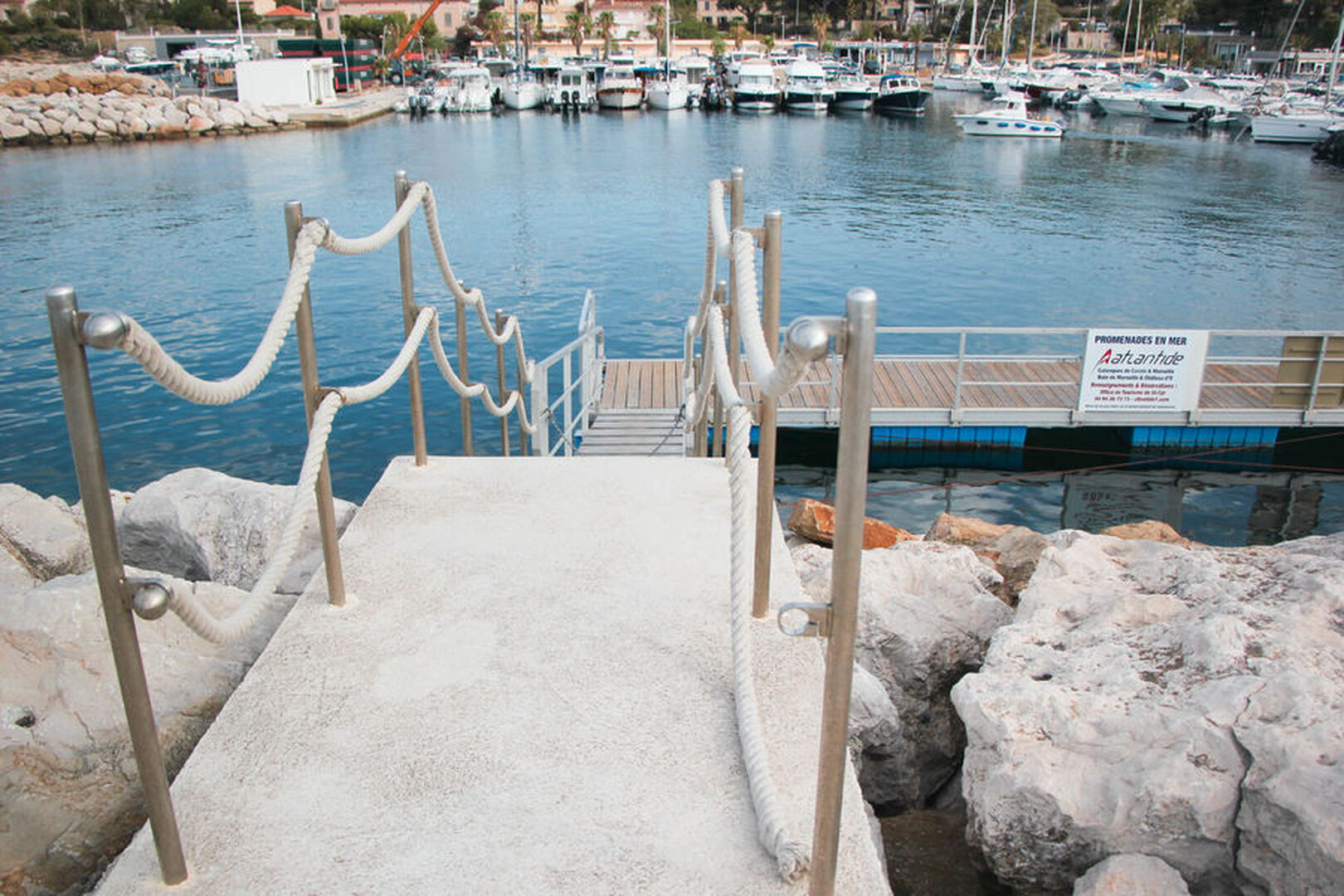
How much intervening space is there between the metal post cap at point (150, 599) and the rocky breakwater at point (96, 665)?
111 cm

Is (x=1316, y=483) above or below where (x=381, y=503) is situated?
below

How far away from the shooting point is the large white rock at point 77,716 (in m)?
2.82

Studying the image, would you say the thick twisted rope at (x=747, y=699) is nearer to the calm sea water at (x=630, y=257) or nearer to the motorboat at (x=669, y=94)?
the calm sea water at (x=630, y=257)

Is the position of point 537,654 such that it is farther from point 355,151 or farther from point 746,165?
point 355,151

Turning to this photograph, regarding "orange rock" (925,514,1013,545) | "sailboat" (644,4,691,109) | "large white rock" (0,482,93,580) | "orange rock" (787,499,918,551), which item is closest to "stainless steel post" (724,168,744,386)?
"orange rock" (787,499,918,551)

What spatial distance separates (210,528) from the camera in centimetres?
474

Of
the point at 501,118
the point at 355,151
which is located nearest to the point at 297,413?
the point at 355,151

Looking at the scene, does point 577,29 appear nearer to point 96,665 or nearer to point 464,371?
point 464,371

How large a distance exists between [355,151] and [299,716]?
172ft


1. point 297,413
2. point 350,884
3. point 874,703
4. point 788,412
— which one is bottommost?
point 297,413

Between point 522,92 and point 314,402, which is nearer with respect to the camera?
point 314,402

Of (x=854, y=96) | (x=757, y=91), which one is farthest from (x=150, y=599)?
(x=854, y=96)

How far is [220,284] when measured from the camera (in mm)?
25125

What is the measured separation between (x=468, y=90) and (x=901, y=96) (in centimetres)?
3121
